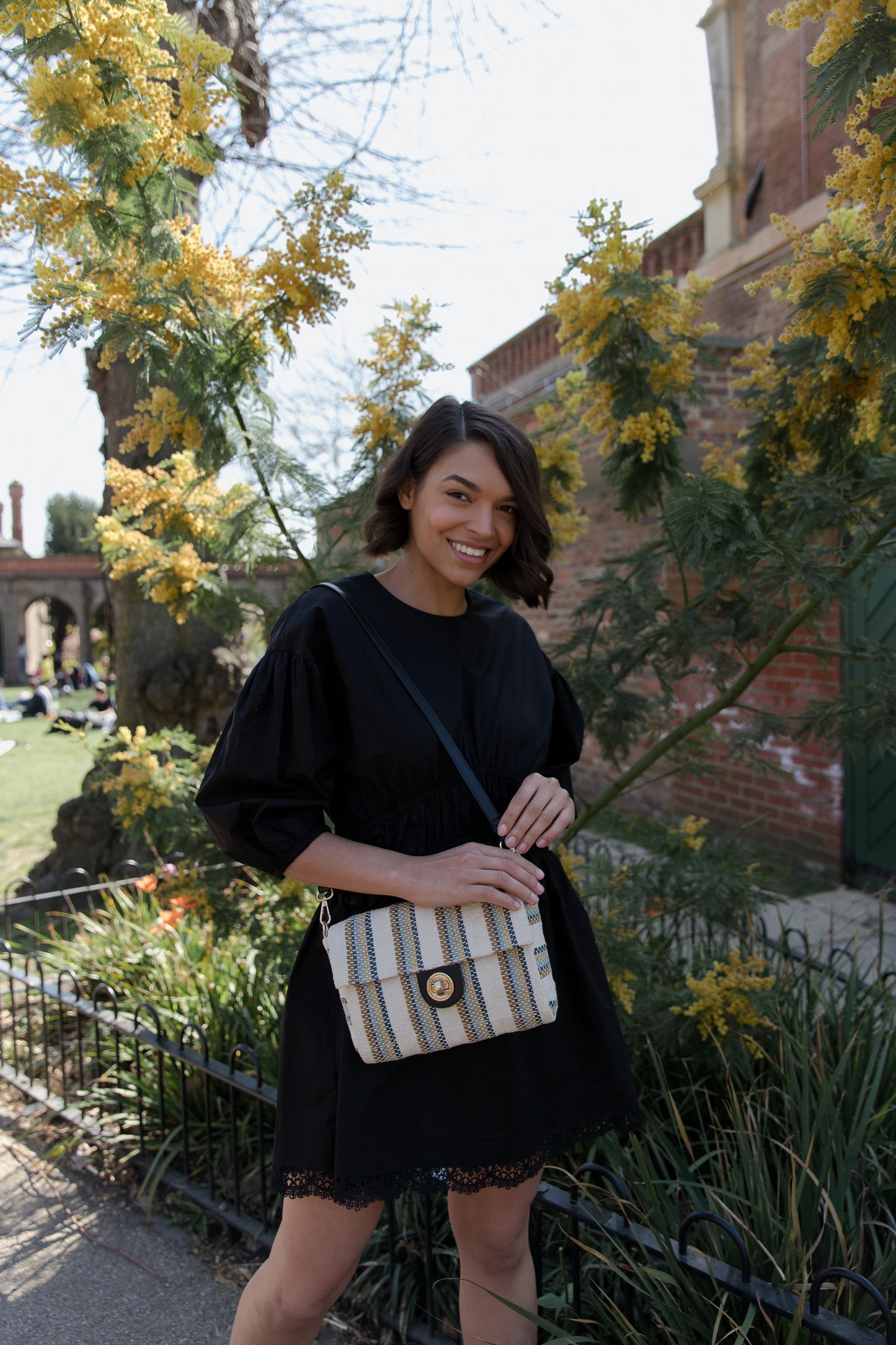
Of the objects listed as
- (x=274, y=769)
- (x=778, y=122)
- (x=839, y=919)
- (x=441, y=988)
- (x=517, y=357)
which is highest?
(x=778, y=122)

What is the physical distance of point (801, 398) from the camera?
2.59 metres

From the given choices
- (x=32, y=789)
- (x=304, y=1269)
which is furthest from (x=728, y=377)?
(x=32, y=789)

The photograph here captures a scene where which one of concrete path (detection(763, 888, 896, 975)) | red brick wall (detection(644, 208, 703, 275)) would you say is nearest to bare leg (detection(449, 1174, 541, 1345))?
concrete path (detection(763, 888, 896, 975))

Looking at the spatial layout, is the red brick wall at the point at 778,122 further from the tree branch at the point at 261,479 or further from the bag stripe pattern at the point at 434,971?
the bag stripe pattern at the point at 434,971

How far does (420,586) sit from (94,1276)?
2196 millimetres

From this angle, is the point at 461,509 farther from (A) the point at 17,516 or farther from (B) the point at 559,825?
(A) the point at 17,516

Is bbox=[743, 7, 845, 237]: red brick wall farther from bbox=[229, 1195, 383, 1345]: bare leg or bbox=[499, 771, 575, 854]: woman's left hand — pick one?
bbox=[229, 1195, 383, 1345]: bare leg

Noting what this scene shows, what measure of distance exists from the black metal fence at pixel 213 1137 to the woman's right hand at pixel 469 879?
677 mm

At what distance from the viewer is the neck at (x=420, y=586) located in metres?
1.69

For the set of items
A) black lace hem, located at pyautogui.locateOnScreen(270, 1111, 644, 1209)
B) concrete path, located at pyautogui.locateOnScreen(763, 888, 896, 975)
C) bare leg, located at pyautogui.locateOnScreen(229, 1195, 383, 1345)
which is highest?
black lace hem, located at pyautogui.locateOnScreen(270, 1111, 644, 1209)

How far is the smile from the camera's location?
1621mm

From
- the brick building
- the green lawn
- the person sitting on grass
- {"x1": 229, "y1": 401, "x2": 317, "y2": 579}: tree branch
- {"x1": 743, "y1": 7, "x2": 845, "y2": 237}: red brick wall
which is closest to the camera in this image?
{"x1": 229, "y1": 401, "x2": 317, "y2": 579}: tree branch

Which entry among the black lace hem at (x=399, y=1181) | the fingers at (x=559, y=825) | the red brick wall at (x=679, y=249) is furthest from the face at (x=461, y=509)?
the red brick wall at (x=679, y=249)

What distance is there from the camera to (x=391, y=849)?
1523 mm
